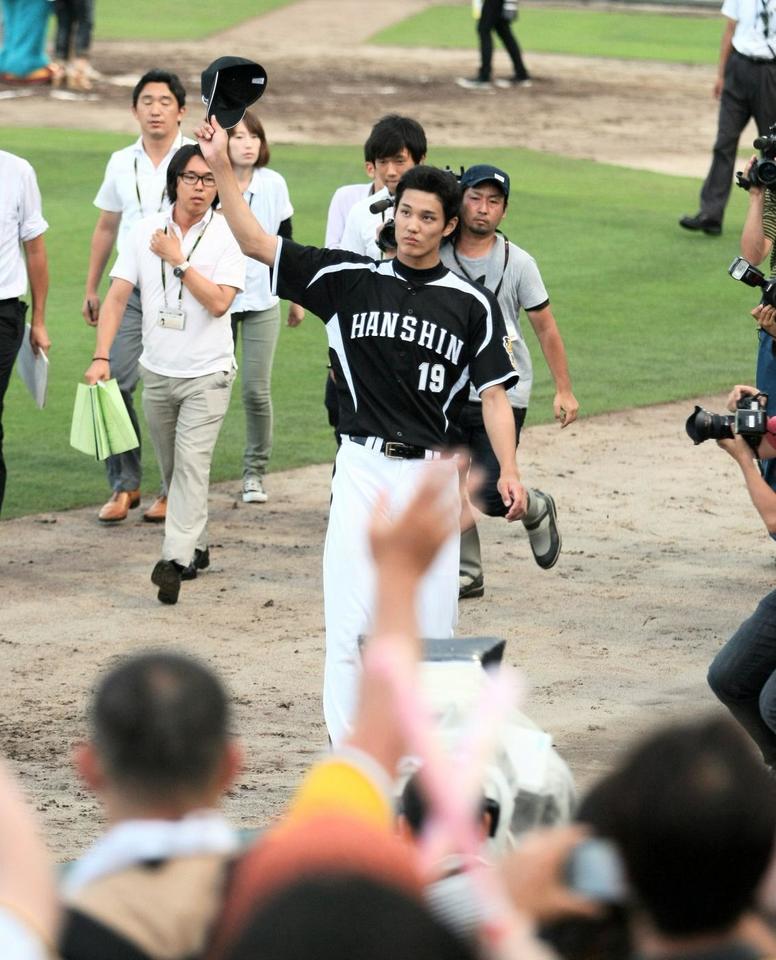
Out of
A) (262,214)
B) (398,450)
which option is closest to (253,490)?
(262,214)

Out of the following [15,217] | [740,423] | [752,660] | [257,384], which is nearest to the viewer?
[752,660]

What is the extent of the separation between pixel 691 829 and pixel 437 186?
459 cm

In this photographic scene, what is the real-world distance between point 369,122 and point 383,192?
50.0 ft

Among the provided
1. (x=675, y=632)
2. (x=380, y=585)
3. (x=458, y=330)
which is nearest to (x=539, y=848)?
(x=380, y=585)

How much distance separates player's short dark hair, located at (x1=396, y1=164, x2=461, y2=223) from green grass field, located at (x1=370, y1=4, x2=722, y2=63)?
26.1m

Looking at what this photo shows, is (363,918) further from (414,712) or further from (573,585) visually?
(573,585)

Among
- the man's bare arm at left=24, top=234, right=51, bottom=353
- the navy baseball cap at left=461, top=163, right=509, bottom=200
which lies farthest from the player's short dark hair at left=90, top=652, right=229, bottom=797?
the man's bare arm at left=24, top=234, right=51, bottom=353

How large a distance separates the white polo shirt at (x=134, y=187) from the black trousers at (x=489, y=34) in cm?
1735

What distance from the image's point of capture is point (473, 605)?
28.6 ft

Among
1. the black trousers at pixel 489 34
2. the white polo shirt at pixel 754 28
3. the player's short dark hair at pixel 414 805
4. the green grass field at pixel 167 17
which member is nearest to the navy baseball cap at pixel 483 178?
the player's short dark hair at pixel 414 805

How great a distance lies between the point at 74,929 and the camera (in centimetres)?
258

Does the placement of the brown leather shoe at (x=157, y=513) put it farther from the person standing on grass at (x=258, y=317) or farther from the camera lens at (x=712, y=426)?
the camera lens at (x=712, y=426)

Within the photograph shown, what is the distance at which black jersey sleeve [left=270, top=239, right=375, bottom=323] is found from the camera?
21.8 feet

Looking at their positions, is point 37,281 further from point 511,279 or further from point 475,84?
point 475,84
